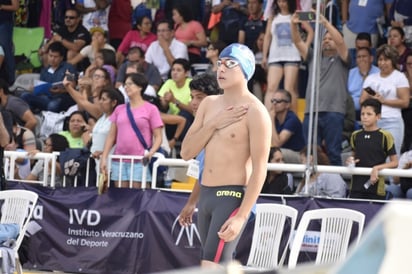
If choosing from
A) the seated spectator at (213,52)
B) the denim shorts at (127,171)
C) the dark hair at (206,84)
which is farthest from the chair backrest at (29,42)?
the dark hair at (206,84)

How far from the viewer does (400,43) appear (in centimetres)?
1303

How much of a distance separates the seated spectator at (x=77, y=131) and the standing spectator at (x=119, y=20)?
3.63 m

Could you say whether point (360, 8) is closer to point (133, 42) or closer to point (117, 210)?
point (133, 42)

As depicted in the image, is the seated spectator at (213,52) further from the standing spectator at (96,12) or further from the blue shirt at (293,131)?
the standing spectator at (96,12)

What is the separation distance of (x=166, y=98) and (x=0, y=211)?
3207mm

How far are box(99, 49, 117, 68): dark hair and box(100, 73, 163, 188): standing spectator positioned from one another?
10.9ft

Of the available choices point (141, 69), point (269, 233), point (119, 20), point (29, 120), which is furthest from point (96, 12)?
point (269, 233)

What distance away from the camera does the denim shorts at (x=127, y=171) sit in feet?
36.7

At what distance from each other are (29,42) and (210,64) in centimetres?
396

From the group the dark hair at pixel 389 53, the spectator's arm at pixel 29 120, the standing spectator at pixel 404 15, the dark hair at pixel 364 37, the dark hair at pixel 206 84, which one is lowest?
the spectator's arm at pixel 29 120

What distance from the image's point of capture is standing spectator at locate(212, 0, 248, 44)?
47.5ft

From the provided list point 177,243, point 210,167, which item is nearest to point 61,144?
point 177,243

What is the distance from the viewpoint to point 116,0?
53.3 feet

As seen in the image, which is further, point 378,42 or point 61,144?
point 378,42
